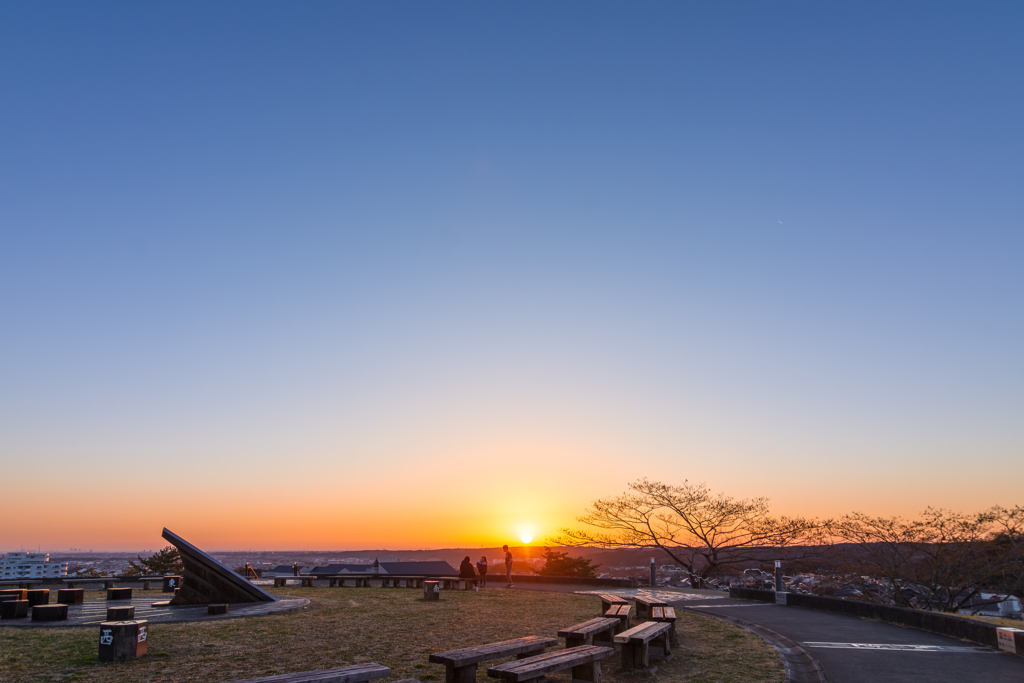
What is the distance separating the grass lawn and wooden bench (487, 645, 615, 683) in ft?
2.39

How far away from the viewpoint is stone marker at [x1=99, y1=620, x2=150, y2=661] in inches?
312

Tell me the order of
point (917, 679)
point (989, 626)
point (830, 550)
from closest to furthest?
point (917, 679) → point (989, 626) → point (830, 550)

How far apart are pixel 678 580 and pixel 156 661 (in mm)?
30674

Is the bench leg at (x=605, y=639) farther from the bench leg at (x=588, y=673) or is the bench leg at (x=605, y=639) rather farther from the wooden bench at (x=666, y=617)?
the bench leg at (x=588, y=673)

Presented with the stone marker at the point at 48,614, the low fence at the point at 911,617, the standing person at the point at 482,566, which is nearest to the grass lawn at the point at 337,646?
the stone marker at the point at 48,614

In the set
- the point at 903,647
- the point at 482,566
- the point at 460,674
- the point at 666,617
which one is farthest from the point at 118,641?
the point at 482,566

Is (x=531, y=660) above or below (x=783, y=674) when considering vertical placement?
above

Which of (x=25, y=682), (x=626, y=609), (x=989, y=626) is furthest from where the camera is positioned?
(x=626, y=609)

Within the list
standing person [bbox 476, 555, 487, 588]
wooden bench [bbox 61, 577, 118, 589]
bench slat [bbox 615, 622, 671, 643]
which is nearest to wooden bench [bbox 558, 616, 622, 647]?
bench slat [bbox 615, 622, 671, 643]

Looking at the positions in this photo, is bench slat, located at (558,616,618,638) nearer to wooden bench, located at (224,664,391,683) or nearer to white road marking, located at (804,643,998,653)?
wooden bench, located at (224,664,391,683)

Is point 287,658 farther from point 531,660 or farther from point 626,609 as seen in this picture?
point 626,609

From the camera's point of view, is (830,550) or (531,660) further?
(830,550)

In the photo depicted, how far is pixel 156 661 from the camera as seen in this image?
797 cm

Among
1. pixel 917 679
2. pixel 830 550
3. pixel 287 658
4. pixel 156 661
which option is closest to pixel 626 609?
pixel 917 679
